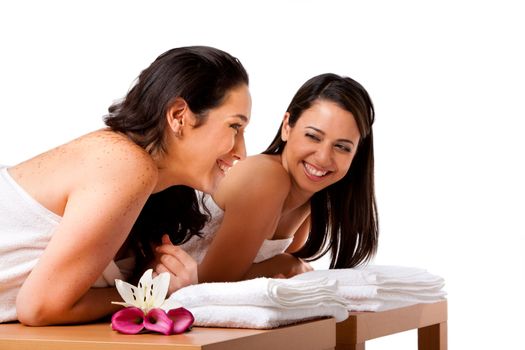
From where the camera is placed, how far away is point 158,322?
1.73 metres

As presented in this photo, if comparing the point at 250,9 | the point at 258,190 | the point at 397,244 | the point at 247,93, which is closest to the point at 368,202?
the point at 258,190

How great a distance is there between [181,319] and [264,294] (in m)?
0.16

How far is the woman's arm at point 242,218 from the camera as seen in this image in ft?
8.09

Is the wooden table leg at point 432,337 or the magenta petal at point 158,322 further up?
the magenta petal at point 158,322

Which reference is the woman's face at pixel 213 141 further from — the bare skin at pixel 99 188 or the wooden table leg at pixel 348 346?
the wooden table leg at pixel 348 346

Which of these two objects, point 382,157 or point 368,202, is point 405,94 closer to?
point 382,157

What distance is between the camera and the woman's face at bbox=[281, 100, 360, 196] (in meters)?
2.62

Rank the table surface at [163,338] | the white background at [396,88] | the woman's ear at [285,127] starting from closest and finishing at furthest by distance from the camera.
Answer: the table surface at [163,338] → the woman's ear at [285,127] → the white background at [396,88]

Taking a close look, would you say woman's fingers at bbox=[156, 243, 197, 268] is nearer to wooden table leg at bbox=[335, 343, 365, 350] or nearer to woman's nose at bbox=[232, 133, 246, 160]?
woman's nose at bbox=[232, 133, 246, 160]

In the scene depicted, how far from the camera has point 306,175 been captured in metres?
2.67

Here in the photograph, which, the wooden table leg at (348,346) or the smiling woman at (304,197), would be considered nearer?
the wooden table leg at (348,346)

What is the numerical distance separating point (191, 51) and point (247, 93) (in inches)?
6.0

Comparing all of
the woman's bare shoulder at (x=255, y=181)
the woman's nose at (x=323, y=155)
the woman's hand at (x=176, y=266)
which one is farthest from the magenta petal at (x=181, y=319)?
the woman's nose at (x=323, y=155)

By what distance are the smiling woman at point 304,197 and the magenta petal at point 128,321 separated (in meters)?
0.67
